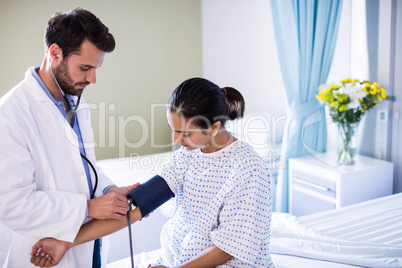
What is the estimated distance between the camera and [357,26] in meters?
2.56

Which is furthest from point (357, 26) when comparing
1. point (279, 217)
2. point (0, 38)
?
point (0, 38)

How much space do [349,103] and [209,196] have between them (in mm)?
1456

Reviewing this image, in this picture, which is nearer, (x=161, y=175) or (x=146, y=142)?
(x=161, y=175)

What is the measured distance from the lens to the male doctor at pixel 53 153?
1.06 meters

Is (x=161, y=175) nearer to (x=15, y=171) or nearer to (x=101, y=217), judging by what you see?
(x=101, y=217)

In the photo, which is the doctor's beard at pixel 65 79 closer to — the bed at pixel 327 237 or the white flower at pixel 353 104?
the bed at pixel 327 237

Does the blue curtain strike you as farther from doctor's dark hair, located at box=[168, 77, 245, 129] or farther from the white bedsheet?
doctor's dark hair, located at box=[168, 77, 245, 129]

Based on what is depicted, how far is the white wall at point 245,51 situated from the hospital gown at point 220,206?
6.06 ft

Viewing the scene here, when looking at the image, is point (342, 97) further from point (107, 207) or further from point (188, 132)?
point (107, 207)

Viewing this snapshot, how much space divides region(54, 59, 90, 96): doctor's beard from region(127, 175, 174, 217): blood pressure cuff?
0.40 metres

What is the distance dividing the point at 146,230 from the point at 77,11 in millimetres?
1155

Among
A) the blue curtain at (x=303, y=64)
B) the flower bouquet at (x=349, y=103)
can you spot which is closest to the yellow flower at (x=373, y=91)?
the flower bouquet at (x=349, y=103)

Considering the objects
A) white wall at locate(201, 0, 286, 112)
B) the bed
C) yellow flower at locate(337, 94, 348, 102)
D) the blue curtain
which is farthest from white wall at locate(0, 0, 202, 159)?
yellow flower at locate(337, 94, 348, 102)

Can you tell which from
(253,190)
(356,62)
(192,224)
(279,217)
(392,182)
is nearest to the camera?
(253,190)
